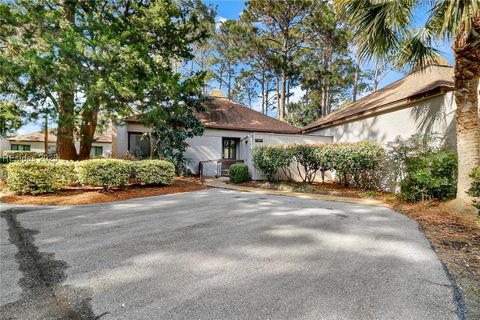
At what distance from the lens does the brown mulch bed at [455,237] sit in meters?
2.54

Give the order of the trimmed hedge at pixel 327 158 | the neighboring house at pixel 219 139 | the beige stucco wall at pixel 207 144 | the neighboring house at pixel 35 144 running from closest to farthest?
the trimmed hedge at pixel 327 158
the neighboring house at pixel 219 139
the beige stucco wall at pixel 207 144
the neighboring house at pixel 35 144

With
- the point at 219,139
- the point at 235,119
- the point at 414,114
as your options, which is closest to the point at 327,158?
the point at 414,114

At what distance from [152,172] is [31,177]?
3.47 meters

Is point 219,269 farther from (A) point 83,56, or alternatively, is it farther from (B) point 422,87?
(B) point 422,87

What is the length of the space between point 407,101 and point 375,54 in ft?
11.2

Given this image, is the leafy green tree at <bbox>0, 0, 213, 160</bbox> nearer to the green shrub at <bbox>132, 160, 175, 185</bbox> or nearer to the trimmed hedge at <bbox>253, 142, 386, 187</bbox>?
the green shrub at <bbox>132, 160, 175, 185</bbox>

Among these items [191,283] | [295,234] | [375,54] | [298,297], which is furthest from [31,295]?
[375,54]

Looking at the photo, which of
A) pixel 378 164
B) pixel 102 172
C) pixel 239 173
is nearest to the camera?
pixel 102 172

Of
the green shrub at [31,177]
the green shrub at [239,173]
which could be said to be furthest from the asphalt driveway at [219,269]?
the green shrub at [239,173]

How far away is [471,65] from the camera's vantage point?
5.50 metres

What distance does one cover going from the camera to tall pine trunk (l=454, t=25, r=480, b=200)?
17.9 ft

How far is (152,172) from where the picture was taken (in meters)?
8.83

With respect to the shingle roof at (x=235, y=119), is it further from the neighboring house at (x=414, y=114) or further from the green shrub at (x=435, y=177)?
the green shrub at (x=435, y=177)

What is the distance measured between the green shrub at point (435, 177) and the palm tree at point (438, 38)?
602 millimetres
